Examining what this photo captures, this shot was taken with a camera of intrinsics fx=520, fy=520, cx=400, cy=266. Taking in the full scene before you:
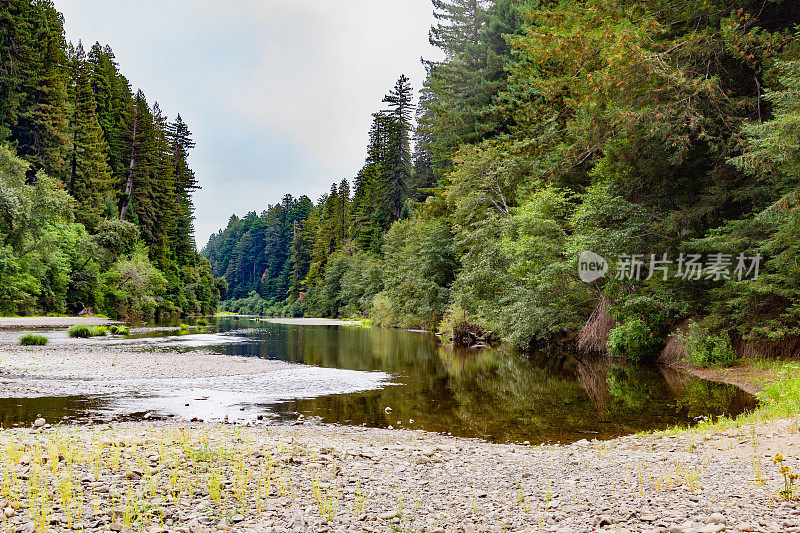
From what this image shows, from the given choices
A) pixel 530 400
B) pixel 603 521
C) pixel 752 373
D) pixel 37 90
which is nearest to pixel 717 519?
pixel 603 521

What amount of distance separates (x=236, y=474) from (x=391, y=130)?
66.0 metres

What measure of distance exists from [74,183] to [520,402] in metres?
48.8

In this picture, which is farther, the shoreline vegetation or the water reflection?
the water reflection

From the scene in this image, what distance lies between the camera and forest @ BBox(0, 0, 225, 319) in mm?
34875

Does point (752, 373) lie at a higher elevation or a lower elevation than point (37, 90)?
lower

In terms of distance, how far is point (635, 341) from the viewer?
1841 centimetres

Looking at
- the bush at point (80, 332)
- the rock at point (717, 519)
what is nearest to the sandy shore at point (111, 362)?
the bush at point (80, 332)

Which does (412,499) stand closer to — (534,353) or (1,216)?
(534,353)

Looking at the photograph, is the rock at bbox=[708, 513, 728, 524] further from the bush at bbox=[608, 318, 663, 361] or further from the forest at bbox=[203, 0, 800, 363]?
the bush at bbox=[608, 318, 663, 361]

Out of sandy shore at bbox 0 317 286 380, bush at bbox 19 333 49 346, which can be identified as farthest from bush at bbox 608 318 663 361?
bush at bbox 19 333 49 346

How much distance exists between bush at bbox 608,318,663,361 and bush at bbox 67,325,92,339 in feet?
82.1

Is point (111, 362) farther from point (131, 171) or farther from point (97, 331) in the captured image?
point (131, 171)

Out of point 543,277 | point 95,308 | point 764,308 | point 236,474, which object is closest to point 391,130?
point 95,308

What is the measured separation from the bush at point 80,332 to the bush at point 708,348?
27.3 m
